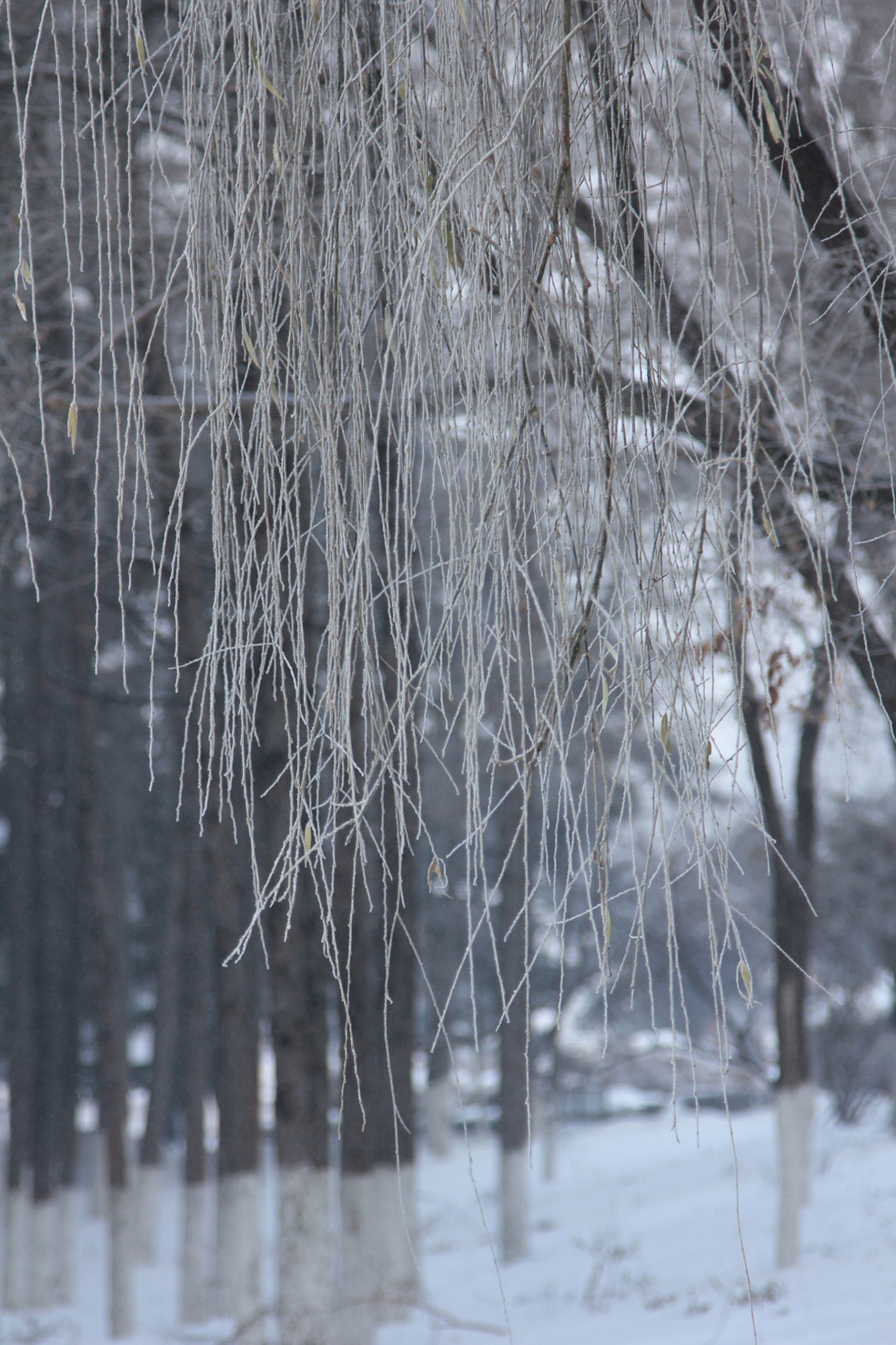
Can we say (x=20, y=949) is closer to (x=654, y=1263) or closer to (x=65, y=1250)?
(x=65, y=1250)

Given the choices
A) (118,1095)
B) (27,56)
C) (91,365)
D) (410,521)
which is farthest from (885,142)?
(118,1095)

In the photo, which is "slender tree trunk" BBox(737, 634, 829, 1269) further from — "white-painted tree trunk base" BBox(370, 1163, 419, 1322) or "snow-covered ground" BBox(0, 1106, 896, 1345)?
"white-painted tree trunk base" BBox(370, 1163, 419, 1322)

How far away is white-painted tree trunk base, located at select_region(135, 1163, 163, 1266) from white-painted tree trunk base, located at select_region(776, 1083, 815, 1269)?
26.2 ft

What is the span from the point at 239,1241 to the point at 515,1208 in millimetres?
5023

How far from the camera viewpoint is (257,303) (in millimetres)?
1753

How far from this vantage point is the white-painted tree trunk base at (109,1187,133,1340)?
11.0 meters

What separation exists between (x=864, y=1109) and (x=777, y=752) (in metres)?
20.9

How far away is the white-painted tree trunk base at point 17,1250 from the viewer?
1291cm

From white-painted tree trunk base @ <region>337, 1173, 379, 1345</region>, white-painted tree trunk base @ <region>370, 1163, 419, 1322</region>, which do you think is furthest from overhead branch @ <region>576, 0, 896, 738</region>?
white-painted tree trunk base @ <region>370, 1163, 419, 1322</region>

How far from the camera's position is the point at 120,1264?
36.5ft

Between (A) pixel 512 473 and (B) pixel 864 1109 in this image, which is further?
(B) pixel 864 1109

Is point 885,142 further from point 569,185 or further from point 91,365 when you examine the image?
point 91,365

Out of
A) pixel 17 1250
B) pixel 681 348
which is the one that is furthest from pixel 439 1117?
pixel 681 348

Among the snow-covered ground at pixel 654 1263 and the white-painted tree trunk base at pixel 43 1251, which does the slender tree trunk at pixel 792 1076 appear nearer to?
the snow-covered ground at pixel 654 1263
